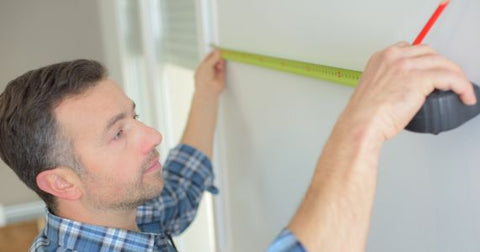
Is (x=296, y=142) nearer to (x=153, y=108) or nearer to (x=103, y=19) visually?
(x=153, y=108)

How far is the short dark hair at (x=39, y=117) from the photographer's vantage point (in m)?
0.92

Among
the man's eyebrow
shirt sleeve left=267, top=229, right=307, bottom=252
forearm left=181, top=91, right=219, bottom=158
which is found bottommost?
forearm left=181, top=91, right=219, bottom=158

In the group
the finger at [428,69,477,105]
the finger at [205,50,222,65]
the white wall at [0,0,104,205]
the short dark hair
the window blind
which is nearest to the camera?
the finger at [428,69,477,105]

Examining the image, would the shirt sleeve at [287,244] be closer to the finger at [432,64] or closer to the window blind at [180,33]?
the finger at [432,64]

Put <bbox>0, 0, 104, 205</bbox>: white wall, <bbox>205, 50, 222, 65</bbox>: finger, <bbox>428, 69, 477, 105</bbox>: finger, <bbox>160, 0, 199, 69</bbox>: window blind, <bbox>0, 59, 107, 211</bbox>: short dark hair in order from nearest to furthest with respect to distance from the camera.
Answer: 1. <bbox>428, 69, 477, 105</bbox>: finger
2. <bbox>0, 59, 107, 211</bbox>: short dark hair
3. <bbox>205, 50, 222, 65</bbox>: finger
4. <bbox>160, 0, 199, 69</bbox>: window blind
5. <bbox>0, 0, 104, 205</bbox>: white wall

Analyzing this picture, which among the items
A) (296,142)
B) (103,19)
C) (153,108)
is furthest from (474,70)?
(103,19)

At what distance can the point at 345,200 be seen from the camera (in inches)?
21.8

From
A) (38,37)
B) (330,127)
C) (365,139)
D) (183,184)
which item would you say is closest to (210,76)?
(183,184)

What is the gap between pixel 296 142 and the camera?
942 millimetres

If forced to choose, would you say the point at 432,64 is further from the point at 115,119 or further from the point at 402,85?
the point at 115,119

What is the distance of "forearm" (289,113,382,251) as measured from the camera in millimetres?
549

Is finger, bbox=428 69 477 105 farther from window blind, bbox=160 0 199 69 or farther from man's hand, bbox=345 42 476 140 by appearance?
window blind, bbox=160 0 199 69

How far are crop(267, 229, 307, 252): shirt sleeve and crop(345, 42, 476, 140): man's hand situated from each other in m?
0.16

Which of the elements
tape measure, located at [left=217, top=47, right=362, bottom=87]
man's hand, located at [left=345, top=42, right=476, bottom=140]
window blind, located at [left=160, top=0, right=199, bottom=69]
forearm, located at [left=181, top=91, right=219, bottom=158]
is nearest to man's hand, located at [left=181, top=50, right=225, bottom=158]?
forearm, located at [left=181, top=91, right=219, bottom=158]
